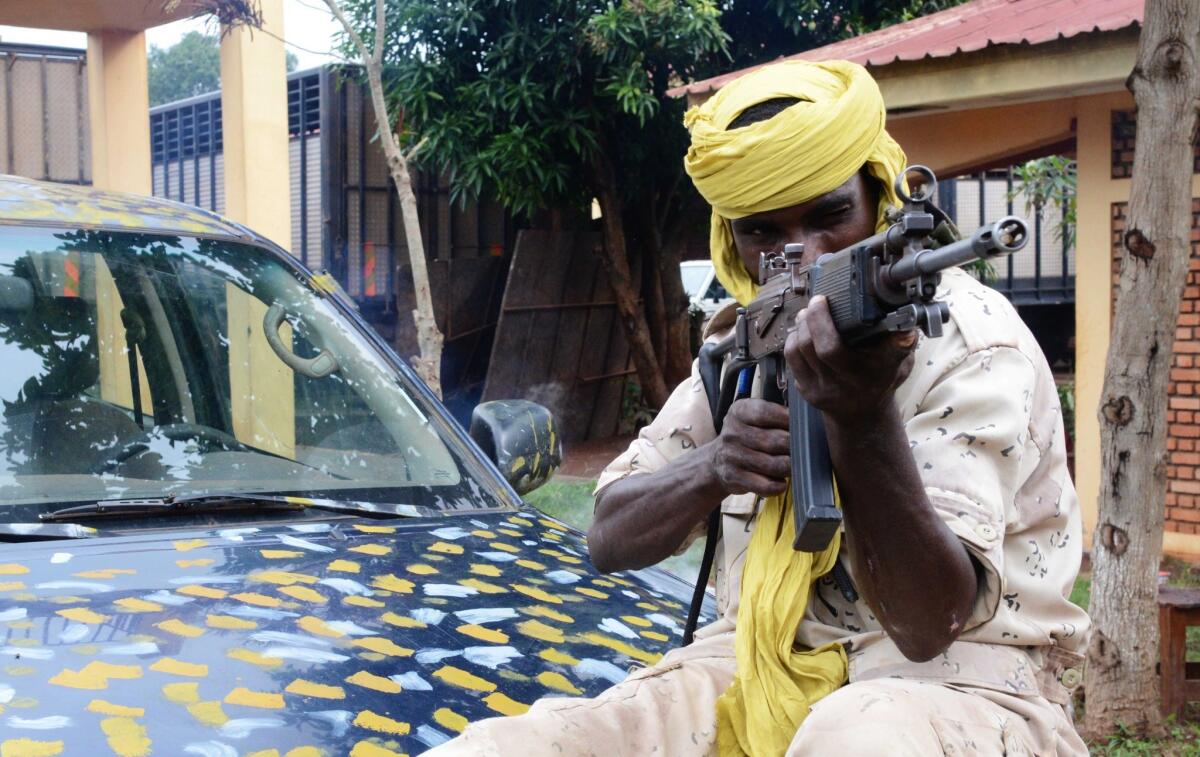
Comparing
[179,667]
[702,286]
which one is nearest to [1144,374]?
[179,667]

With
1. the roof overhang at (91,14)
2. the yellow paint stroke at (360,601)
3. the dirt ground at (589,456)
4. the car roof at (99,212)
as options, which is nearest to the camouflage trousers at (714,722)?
the yellow paint stroke at (360,601)

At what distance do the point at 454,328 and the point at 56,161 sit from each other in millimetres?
3871

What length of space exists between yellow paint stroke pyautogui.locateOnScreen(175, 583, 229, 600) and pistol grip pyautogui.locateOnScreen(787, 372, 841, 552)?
1.03 m

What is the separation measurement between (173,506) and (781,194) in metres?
1.36

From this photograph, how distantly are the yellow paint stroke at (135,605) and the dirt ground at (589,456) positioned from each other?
893cm

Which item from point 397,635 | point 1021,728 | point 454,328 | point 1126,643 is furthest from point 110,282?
point 454,328

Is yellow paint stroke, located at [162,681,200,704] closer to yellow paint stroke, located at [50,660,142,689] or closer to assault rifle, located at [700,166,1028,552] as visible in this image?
yellow paint stroke, located at [50,660,142,689]

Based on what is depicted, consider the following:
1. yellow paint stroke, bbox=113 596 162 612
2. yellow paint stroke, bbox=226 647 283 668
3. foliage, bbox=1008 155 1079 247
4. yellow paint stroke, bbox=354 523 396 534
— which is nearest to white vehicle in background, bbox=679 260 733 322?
foliage, bbox=1008 155 1079 247

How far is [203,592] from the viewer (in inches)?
A: 86.6

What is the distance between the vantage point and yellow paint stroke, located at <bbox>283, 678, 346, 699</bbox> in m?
1.89

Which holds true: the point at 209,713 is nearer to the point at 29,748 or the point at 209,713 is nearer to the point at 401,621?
the point at 29,748

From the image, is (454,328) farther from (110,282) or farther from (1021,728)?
(1021,728)

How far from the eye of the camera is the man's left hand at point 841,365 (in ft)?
4.83

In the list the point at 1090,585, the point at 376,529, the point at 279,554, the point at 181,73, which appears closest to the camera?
the point at 279,554
